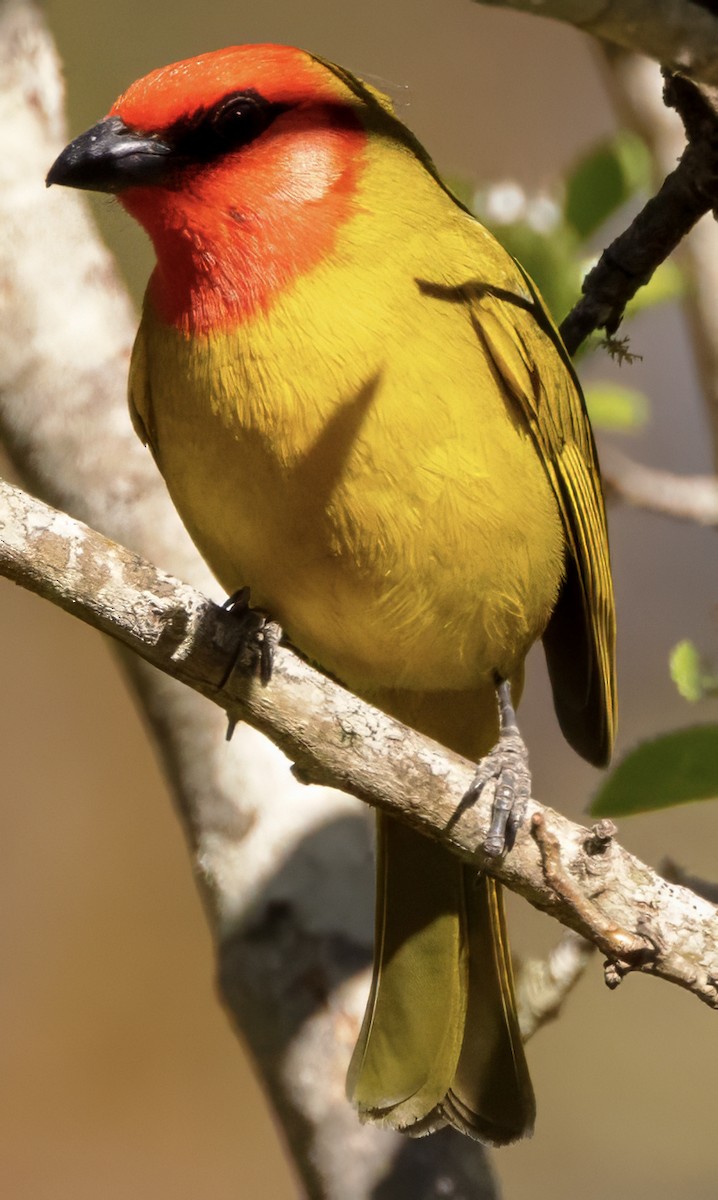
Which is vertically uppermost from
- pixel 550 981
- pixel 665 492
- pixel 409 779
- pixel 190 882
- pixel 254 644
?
pixel 254 644

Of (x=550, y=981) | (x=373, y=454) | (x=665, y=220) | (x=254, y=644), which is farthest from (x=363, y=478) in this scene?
(x=550, y=981)

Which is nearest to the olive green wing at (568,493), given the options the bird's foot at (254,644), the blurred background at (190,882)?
the bird's foot at (254,644)

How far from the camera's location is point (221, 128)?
2.97 metres

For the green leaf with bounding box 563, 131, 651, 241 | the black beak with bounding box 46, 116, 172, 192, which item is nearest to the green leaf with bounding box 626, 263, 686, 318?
the green leaf with bounding box 563, 131, 651, 241

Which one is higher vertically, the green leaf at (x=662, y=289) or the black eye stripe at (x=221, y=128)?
the black eye stripe at (x=221, y=128)

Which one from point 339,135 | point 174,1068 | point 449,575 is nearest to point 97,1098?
point 174,1068

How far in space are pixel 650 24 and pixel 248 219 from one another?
1615mm

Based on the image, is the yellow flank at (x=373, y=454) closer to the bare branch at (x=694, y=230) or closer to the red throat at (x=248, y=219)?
the red throat at (x=248, y=219)

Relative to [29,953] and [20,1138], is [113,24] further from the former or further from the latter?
[20,1138]

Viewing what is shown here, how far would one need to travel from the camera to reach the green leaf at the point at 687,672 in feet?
8.38

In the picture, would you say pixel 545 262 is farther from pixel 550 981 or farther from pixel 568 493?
pixel 550 981

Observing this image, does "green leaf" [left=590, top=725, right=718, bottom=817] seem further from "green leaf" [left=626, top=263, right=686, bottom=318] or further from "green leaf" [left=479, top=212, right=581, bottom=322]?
"green leaf" [left=626, top=263, right=686, bottom=318]

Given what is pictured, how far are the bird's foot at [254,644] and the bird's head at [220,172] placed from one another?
1.92 feet

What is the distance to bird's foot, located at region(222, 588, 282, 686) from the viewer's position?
7.99ft
